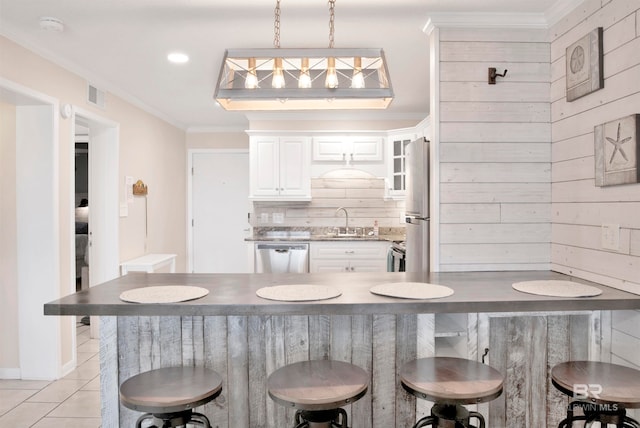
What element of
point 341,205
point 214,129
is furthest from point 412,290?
point 214,129

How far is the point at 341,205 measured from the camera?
214 inches

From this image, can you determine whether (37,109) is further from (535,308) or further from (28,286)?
(535,308)

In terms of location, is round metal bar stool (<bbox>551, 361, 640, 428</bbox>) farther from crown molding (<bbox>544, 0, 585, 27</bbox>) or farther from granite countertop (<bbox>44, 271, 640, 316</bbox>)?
crown molding (<bbox>544, 0, 585, 27</bbox>)

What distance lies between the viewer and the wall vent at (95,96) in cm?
367

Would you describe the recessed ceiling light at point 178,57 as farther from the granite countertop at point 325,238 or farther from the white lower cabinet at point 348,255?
the white lower cabinet at point 348,255

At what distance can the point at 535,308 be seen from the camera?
1740 mm

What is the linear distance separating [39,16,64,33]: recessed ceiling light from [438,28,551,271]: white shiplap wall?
234cm

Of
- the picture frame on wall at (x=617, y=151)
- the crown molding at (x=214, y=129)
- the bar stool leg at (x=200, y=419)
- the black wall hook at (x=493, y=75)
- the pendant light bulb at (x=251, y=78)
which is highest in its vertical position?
the crown molding at (x=214, y=129)

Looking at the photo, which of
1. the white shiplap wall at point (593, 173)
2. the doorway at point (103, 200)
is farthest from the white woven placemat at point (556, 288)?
the doorway at point (103, 200)

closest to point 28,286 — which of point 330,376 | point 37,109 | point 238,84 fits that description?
point 37,109

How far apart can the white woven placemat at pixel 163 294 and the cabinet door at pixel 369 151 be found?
A: 3.46 metres

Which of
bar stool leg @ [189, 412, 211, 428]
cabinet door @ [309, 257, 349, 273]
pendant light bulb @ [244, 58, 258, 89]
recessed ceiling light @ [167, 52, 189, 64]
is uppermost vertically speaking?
recessed ceiling light @ [167, 52, 189, 64]

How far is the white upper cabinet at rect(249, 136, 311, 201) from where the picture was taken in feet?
16.7

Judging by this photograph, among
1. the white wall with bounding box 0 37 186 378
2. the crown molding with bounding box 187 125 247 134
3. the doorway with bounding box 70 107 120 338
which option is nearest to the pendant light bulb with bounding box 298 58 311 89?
the white wall with bounding box 0 37 186 378
